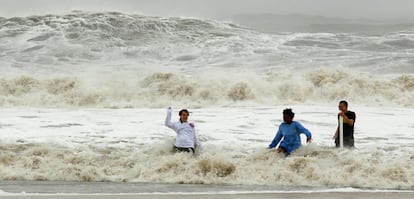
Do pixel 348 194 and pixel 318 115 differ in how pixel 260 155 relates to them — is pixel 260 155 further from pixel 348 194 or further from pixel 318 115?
pixel 318 115

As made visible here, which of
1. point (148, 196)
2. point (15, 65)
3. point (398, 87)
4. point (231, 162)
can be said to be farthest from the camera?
point (15, 65)

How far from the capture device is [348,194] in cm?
841

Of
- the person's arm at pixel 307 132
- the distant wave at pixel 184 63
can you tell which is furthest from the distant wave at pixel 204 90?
the person's arm at pixel 307 132

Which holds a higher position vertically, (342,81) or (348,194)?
(342,81)

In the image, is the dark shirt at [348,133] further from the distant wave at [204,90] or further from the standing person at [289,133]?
the distant wave at [204,90]

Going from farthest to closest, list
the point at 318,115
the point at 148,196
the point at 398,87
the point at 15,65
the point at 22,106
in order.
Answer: the point at 15,65, the point at 398,87, the point at 22,106, the point at 318,115, the point at 148,196

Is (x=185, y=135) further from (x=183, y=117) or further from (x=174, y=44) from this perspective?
(x=174, y=44)

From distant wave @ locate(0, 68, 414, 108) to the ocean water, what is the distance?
0.18 feet

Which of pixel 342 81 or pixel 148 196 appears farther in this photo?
pixel 342 81

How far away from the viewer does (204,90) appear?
776 inches

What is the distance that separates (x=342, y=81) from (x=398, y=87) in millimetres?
1652

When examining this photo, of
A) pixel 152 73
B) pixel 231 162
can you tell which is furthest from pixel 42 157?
pixel 152 73

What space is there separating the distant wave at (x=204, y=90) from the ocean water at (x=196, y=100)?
2.1 inches

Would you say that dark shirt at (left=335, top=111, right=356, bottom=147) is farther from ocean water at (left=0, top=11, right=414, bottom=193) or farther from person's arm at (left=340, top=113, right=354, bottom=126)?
ocean water at (left=0, top=11, right=414, bottom=193)
